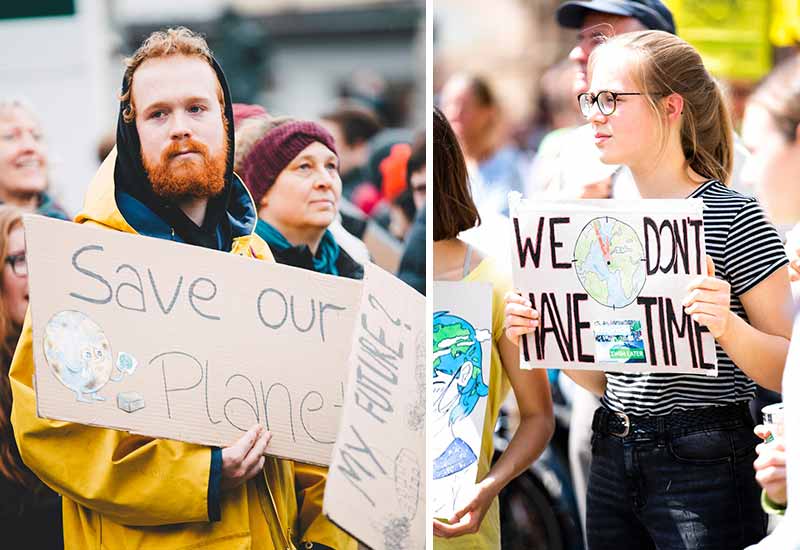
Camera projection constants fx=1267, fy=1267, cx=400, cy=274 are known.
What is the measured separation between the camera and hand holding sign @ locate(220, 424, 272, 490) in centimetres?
261

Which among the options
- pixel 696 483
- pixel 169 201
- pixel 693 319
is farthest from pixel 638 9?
pixel 169 201

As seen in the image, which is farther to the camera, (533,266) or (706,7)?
(706,7)

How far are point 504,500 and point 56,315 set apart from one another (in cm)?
257

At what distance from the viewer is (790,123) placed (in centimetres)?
266

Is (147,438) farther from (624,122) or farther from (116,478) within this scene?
(624,122)

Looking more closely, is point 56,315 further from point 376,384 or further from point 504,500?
point 504,500

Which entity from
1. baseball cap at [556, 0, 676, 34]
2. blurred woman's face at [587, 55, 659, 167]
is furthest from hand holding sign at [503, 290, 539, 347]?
baseball cap at [556, 0, 676, 34]

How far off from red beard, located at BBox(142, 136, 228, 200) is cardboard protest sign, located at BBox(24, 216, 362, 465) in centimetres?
12

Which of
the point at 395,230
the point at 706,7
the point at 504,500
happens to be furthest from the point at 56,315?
the point at 706,7

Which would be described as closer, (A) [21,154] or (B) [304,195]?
(A) [21,154]

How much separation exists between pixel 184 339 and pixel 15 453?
0.42 metres

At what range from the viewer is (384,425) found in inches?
107

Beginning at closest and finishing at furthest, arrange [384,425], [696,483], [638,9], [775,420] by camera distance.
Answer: [775,420], [696,483], [384,425], [638,9]

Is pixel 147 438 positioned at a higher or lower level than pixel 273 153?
lower
